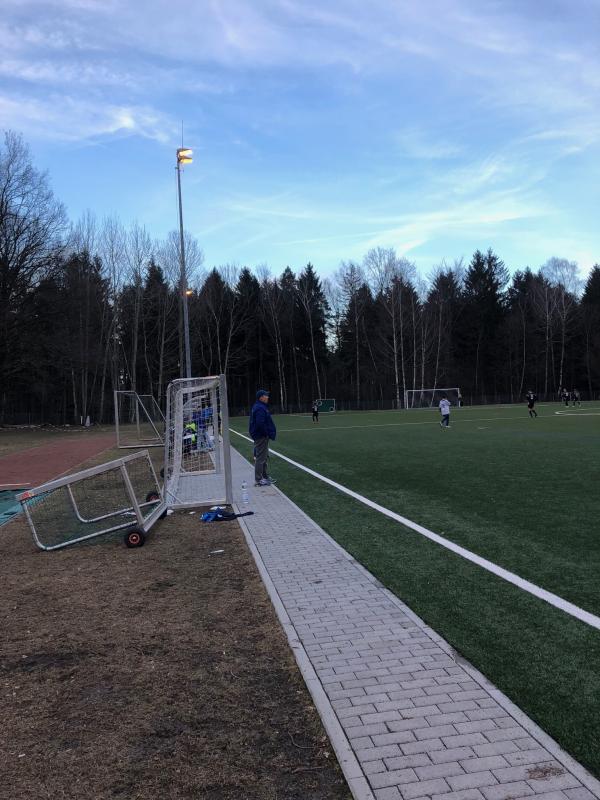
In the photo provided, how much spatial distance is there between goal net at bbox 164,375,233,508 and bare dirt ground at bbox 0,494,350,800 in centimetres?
391

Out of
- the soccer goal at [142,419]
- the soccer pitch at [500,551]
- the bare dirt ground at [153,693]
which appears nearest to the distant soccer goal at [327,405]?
the soccer goal at [142,419]

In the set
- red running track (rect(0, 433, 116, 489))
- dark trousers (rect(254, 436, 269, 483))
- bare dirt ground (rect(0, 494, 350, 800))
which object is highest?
dark trousers (rect(254, 436, 269, 483))

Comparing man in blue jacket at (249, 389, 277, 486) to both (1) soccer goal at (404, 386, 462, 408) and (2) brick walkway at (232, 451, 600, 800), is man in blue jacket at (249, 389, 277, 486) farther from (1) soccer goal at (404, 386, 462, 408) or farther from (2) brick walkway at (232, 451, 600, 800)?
(1) soccer goal at (404, 386, 462, 408)

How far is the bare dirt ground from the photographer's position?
2695mm

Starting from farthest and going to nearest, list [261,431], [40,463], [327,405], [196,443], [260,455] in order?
[327,405] → [40,463] → [196,443] → [260,455] → [261,431]

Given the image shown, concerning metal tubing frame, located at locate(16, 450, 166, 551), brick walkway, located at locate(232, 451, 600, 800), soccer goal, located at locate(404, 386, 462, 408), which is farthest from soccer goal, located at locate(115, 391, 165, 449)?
soccer goal, located at locate(404, 386, 462, 408)

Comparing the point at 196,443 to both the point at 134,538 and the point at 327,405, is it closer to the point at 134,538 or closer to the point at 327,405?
the point at 134,538

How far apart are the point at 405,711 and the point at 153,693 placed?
1.48 m

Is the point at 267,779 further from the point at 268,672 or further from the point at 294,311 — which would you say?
the point at 294,311

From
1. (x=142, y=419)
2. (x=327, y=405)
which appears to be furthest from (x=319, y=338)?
(x=142, y=419)

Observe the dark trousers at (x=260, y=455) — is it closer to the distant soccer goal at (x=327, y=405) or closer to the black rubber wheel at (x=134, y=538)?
the black rubber wheel at (x=134, y=538)

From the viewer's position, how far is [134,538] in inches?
288

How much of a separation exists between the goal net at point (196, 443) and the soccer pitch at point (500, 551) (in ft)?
4.75

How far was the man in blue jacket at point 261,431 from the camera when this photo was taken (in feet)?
38.7
